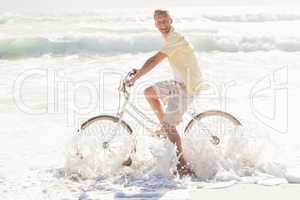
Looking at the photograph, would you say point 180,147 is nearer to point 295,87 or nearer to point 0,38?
point 295,87

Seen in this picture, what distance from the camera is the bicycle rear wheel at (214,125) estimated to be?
5941 millimetres

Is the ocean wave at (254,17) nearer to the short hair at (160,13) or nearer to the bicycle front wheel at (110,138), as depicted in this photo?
the bicycle front wheel at (110,138)

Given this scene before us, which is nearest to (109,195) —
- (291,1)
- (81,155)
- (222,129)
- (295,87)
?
(81,155)

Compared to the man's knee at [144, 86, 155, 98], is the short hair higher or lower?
higher

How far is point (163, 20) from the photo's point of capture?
548 cm

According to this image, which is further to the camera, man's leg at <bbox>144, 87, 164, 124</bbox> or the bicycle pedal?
the bicycle pedal

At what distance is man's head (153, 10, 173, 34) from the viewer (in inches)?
216

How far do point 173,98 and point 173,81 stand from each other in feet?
0.63

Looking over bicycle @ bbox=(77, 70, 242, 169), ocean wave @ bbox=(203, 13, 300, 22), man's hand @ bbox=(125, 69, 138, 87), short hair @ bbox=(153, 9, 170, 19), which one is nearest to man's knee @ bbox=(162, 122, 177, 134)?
bicycle @ bbox=(77, 70, 242, 169)

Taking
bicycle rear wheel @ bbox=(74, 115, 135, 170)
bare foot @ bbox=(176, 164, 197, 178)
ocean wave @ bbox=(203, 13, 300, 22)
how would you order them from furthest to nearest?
ocean wave @ bbox=(203, 13, 300, 22), bicycle rear wheel @ bbox=(74, 115, 135, 170), bare foot @ bbox=(176, 164, 197, 178)

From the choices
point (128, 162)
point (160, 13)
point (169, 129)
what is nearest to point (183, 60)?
point (160, 13)

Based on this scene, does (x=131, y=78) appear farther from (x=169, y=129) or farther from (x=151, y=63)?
(x=169, y=129)

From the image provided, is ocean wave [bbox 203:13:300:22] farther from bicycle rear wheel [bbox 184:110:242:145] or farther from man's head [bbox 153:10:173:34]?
man's head [bbox 153:10:173:34]

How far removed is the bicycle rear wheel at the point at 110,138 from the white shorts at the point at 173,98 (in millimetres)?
551
